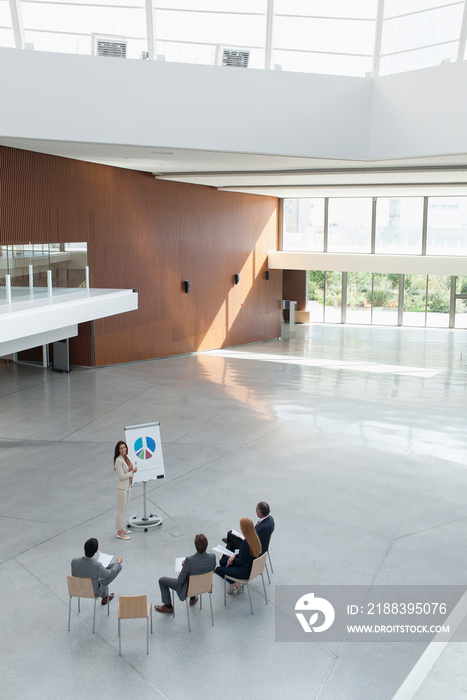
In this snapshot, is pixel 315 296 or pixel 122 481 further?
pixel 315 296

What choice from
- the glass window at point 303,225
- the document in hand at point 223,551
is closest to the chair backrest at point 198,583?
the document in hand at point 223,551

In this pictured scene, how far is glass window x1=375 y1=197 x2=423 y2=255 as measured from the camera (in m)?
31.9

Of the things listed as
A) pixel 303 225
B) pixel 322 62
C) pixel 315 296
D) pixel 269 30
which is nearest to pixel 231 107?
pixel 269 30

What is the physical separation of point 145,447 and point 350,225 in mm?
26235

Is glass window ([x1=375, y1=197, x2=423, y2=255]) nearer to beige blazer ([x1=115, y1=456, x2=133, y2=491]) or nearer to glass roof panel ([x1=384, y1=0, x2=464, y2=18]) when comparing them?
glass roof panel ([x1=384, y1=0, x2=464, y2=18])

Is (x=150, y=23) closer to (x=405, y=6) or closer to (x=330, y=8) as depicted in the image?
(x=330, y=8)

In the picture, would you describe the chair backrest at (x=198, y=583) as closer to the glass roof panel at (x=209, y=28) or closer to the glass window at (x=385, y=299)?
the glass roof panel at (x=209, y=28)

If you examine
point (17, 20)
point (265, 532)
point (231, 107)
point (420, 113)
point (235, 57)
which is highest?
point (17, 20)

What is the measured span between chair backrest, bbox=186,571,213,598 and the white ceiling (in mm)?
10593

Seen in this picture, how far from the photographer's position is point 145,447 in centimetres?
936

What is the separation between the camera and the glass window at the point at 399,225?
105 ft

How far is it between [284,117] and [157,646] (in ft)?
39.4

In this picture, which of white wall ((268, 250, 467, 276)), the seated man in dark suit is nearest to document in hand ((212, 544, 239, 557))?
the seated man in dark suit

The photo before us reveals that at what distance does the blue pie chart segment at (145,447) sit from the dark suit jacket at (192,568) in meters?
2.66
